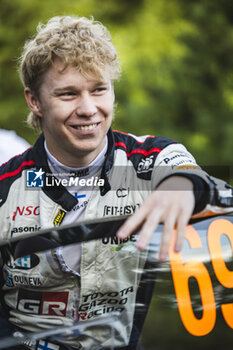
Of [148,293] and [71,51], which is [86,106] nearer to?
[71,51]

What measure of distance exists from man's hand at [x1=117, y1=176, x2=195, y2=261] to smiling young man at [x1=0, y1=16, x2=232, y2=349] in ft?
0.16

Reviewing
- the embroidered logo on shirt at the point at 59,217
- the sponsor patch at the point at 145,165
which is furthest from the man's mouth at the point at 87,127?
the embroidered logo on shirt at the point at 59,217

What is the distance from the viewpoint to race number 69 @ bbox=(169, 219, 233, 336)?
49.4 inches

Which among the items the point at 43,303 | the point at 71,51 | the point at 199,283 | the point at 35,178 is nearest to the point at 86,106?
the point at 71,51

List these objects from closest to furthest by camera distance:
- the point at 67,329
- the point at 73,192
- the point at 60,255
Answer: the point at 67,329 → the point at 60,255 → the point at 73,192

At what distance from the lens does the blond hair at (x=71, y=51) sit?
188cm

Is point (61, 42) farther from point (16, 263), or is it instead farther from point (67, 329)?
point (67, 329)

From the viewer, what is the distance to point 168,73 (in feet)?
25.3

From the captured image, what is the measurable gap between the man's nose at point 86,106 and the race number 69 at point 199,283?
742 mm

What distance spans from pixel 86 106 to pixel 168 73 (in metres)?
6.09

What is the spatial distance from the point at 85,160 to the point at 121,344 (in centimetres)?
85

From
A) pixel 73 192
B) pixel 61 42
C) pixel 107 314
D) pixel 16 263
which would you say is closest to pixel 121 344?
pixel 107 314

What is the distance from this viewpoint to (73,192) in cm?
187

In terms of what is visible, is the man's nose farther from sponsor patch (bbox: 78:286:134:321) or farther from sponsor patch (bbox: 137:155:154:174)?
sponsor patch (bbox: 78:286:134:321)
